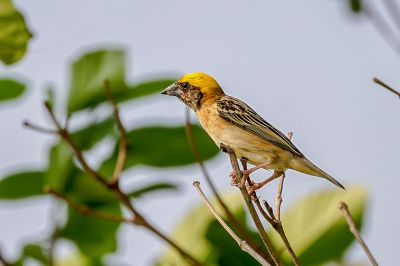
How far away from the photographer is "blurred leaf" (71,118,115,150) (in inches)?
176

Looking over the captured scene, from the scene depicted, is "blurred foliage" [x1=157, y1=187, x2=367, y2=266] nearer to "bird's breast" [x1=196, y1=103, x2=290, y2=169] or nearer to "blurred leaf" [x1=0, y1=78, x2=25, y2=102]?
"bird's breast" [x1=196, y1=103, x2=290, y2=169]

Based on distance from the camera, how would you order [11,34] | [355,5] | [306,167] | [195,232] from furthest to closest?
1. [306,167]
2. [195,232]
3. [11,34]
4. [355,5]

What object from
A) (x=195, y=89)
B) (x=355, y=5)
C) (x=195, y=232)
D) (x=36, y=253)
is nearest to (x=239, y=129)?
(x=195, y=89)

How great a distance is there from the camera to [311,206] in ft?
15.0

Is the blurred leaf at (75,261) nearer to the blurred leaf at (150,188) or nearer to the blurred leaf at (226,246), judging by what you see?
the blurred leaf at (150,188)

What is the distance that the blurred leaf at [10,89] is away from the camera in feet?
14.3

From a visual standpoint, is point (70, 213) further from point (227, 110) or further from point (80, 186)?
point (227, 110)

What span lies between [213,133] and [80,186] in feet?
3.34

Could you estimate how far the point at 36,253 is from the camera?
4270 mm

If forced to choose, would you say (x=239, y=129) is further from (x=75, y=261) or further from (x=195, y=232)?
(x=75, y=261)

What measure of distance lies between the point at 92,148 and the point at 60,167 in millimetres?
186

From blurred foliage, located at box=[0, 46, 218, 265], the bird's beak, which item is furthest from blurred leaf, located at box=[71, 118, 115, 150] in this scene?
the bird's beak

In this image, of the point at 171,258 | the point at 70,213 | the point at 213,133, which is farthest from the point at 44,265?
the point at 213,133

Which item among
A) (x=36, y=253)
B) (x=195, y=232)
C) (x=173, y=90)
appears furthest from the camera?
(x=173, y=90)
